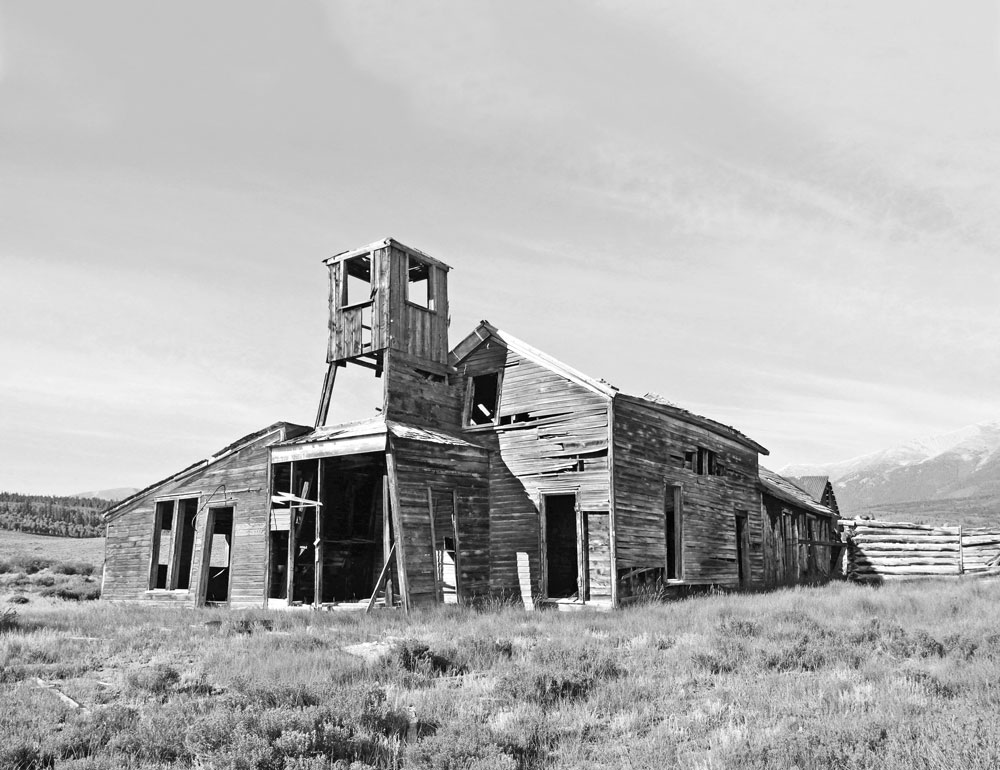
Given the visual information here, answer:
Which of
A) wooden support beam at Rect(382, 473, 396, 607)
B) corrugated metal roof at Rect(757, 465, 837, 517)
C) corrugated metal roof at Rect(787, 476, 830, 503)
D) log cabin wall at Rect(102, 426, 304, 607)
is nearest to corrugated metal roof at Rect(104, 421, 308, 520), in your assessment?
log cabin wall at Rect(102, 426, 304, 607)

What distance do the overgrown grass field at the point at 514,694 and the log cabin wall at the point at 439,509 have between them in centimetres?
281

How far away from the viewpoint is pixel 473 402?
2323cm

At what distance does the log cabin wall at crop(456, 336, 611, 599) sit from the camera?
1998 centimetres

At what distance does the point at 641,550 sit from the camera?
2050cm

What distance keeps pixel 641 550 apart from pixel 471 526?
13.9 feet

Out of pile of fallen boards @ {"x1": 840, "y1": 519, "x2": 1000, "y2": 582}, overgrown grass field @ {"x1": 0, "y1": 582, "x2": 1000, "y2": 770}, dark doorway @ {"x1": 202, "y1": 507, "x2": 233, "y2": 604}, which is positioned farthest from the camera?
pile of fallen boards @ {"x1": 840, "y1": 519, "x2": 1000, "y2": 582}

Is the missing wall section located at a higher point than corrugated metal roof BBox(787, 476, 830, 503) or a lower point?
lower

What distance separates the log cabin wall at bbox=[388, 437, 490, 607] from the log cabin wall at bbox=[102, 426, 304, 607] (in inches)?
197

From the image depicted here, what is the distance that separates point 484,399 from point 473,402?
4.51 ft

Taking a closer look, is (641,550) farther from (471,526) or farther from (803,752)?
(803,752)

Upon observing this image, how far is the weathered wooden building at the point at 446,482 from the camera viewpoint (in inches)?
776

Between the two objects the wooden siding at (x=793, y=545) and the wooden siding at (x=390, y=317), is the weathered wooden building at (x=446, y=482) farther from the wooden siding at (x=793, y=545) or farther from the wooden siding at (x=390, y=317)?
the wooden siding at (x=793, y=545)

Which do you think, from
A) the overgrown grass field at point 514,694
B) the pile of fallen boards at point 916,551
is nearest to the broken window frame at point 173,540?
the overgrown grass field at point 514,694

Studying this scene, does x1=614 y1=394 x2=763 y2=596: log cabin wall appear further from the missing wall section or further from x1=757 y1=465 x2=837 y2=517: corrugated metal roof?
the missing wall section
